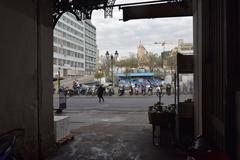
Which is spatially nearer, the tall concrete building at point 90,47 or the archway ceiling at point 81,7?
the archway ceiling at point 81,7

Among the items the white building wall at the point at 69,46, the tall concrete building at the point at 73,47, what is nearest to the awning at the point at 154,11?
the tall concrete building at the point at 73,47

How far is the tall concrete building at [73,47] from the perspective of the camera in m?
81.8

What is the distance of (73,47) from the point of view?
97.3 metres
